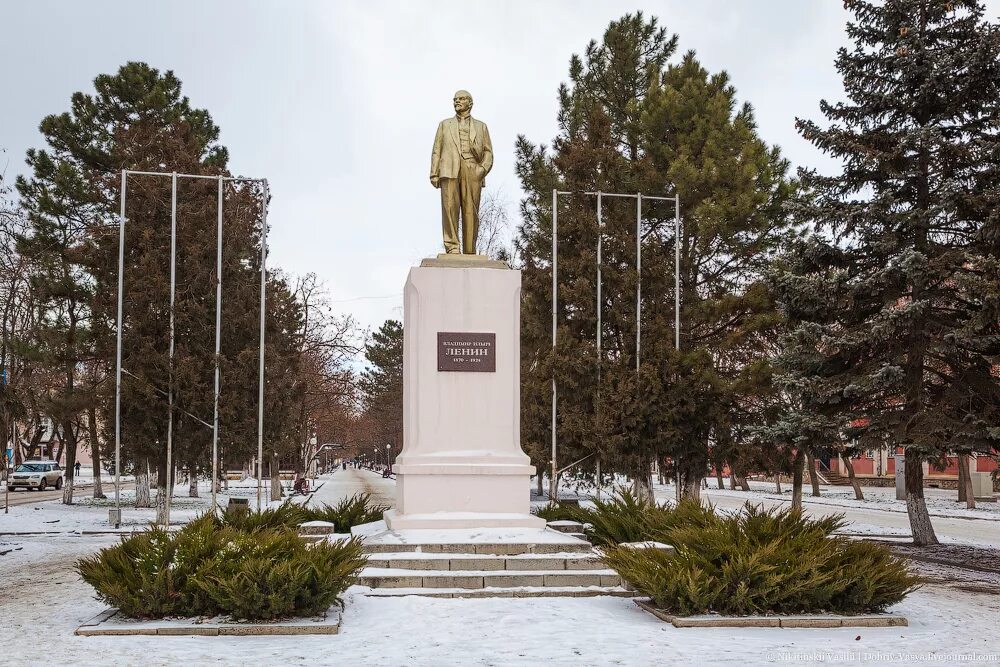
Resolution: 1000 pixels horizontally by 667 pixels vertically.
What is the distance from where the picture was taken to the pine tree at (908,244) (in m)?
15.1

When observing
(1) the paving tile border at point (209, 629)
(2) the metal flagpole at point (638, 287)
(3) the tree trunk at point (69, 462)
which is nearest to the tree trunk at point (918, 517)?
(2) the metal flagpole at point (638, 287)

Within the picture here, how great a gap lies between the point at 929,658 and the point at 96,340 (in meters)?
19.9

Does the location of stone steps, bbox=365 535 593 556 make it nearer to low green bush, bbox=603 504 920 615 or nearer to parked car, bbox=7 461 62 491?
low green bush, bbox=603 504 920 615

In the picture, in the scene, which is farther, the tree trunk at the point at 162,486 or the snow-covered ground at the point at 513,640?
the tree trunk at the point at 162,486

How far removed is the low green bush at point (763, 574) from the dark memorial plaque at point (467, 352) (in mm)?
4397

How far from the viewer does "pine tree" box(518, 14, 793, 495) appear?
832 inches

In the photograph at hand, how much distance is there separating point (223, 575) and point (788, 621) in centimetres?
516

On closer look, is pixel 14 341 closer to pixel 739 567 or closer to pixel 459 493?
pixel 459 493

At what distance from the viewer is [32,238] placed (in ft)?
93.8

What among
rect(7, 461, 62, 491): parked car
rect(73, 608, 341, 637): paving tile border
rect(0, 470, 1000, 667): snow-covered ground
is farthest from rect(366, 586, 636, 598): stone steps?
rect(7, 461, 62, 491): parked car

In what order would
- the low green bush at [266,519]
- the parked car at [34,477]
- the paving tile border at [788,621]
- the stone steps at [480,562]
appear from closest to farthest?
the paving tile border at [788,621], the stone steps at [480,562], the low green bush at [266,519], the parked car at [34,477]

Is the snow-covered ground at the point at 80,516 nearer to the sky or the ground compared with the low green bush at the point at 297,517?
nearer to the ground

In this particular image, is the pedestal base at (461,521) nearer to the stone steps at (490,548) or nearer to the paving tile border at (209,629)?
the stone steps at (490,548)

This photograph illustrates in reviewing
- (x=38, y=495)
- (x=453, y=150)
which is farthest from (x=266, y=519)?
(x=38, y=495)
